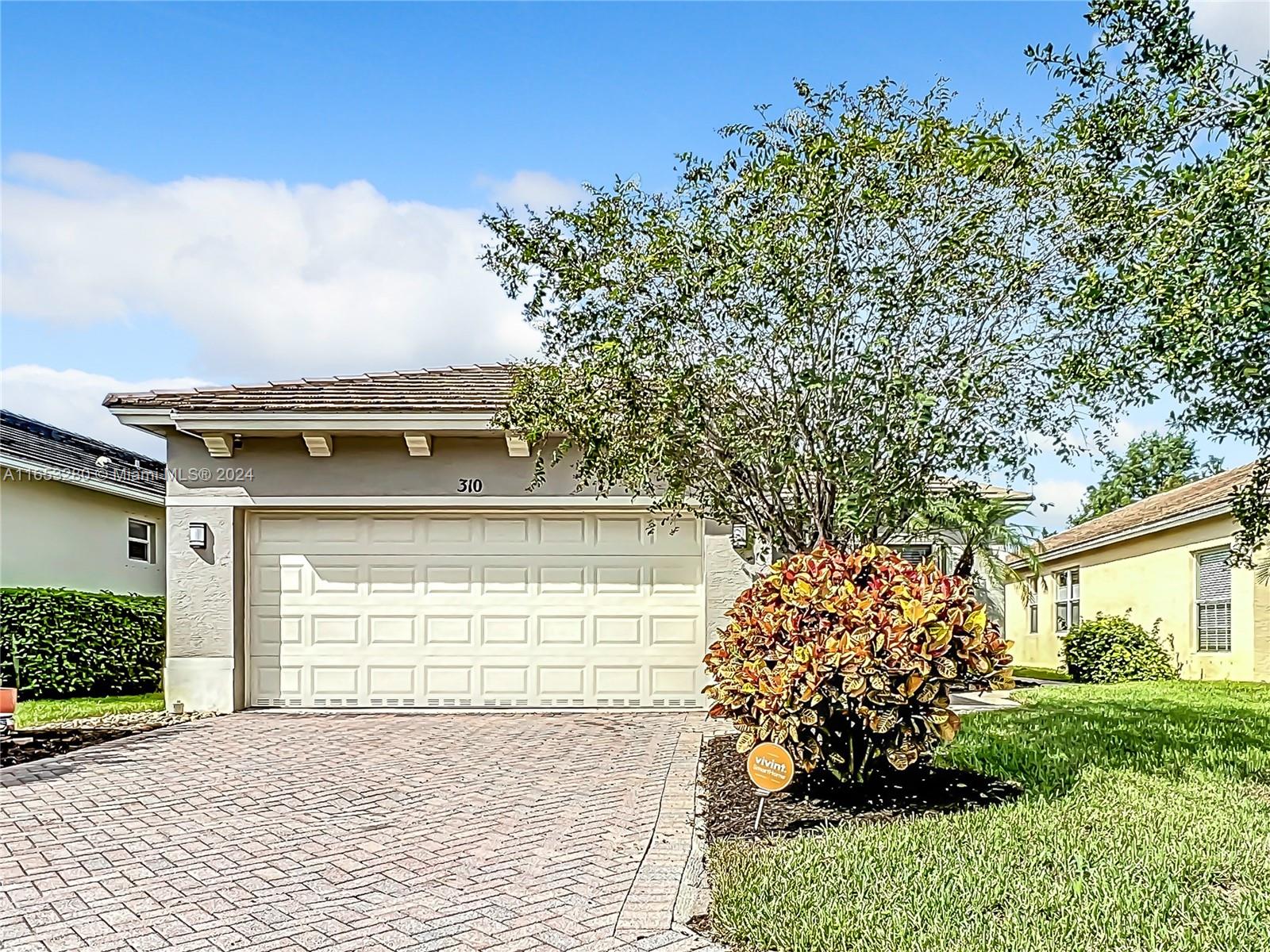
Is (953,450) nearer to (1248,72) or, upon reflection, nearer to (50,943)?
(1248,72)

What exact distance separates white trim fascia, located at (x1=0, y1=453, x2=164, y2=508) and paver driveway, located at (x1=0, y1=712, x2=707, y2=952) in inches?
281

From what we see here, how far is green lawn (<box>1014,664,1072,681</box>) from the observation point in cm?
1952

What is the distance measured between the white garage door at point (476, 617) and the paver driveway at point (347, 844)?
1.97m

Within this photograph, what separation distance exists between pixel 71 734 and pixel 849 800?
25.0ft

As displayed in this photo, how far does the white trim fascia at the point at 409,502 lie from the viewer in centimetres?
1139

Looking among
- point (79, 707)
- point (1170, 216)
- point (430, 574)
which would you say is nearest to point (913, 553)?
point (430, 574)

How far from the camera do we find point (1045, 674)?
21266 mm

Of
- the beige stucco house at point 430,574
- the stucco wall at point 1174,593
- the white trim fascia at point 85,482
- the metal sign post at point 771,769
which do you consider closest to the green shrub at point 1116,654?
the stucco wall at point 1174,593

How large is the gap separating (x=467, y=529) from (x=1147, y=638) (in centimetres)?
1289

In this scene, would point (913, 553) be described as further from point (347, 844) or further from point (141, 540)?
point (141, 540)

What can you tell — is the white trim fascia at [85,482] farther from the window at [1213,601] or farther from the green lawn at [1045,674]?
the window at [1213,601]

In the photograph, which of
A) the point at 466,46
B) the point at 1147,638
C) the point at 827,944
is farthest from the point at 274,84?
the point at 1147,638

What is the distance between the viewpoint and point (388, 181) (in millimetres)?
11133

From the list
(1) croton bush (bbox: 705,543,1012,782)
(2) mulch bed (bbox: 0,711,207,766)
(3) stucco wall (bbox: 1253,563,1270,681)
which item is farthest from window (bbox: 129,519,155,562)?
(3) stucco wall (bbox: 1253,563,1270,681)
